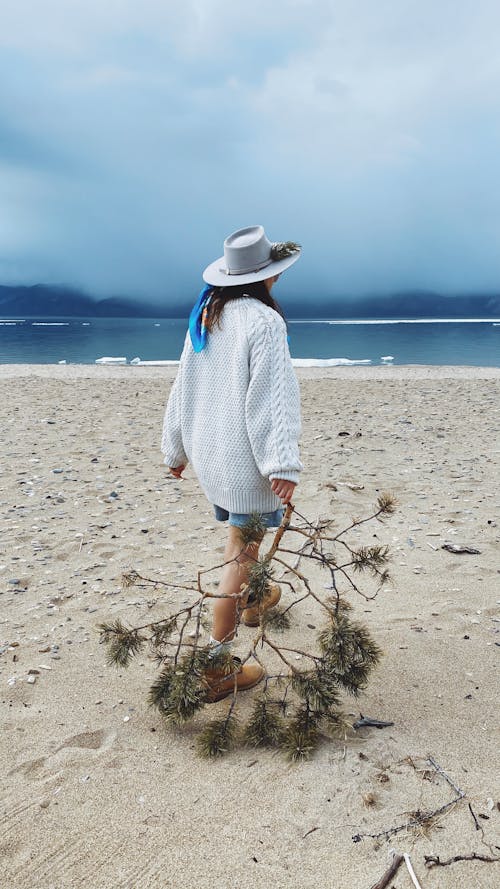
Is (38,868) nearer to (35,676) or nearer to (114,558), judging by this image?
(35,676)

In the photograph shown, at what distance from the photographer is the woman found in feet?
9.76

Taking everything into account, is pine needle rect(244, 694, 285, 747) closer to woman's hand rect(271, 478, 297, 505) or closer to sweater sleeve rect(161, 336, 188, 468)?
woman's hand rect(271, 478, 297, 505)

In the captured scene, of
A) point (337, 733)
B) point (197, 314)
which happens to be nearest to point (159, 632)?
point (337, 733)

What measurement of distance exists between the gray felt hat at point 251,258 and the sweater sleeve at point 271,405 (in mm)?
282

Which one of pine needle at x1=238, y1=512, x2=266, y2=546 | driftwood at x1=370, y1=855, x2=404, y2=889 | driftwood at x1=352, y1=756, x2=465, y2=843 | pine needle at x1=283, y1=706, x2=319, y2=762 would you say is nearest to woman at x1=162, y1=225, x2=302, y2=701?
pine needle at x1=238, y1=512, x2=266, y2=546

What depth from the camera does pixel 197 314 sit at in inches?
130

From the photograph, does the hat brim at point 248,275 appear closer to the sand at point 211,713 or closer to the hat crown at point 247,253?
the hat crown at point 247,253

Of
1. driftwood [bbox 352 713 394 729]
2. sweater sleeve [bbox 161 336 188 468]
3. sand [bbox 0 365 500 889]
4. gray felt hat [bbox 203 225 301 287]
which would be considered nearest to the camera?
sand [bbox 0 365 500 889]

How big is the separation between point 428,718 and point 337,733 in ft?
1.51

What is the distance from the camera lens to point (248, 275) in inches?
125

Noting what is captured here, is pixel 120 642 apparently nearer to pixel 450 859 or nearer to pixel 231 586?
pixel 231 586

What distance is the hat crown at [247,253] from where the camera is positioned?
3.16 m

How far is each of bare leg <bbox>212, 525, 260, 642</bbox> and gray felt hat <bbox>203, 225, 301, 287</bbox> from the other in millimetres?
1204

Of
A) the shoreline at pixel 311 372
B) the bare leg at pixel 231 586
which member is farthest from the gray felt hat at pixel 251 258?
the shoreline at pixel 311 372
